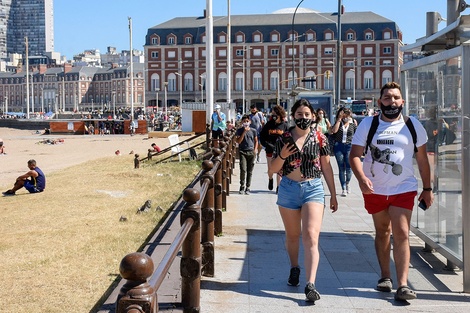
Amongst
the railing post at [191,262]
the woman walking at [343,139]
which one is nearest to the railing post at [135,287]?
the railing post at [191,262]

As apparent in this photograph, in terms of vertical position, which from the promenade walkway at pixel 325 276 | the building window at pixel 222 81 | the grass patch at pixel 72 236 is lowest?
the grass patch at pixel 72 236

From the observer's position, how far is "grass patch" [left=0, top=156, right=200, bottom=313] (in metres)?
7.08

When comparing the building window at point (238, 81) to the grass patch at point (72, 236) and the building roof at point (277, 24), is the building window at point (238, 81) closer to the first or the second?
the building roof at point (277, 24)

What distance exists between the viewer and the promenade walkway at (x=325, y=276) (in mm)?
5945

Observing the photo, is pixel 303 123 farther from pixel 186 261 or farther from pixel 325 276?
pixel 186 261

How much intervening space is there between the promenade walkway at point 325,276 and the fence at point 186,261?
0.43m

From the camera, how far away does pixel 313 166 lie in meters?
6.30

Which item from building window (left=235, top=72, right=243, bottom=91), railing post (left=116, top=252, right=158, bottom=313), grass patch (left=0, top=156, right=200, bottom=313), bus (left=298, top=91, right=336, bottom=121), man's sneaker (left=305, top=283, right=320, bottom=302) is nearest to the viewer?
railing post (left=116, top=252, right=158, bottom=313)

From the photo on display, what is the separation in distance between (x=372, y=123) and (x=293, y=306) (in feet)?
5.55

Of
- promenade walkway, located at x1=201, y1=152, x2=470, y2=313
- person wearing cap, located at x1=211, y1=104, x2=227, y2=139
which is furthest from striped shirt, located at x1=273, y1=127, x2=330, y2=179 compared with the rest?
person wearing cap, located at x1=211, y1=104, x2=227, y2=139

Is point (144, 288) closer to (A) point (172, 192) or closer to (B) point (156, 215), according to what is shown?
(B) point (156, 215)

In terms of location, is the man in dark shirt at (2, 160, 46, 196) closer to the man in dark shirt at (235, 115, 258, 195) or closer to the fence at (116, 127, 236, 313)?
the man in dark shirt at (235, 115, 258, 195)

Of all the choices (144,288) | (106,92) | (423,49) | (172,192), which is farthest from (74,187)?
(106,92)

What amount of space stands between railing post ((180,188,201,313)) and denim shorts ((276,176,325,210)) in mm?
1303
